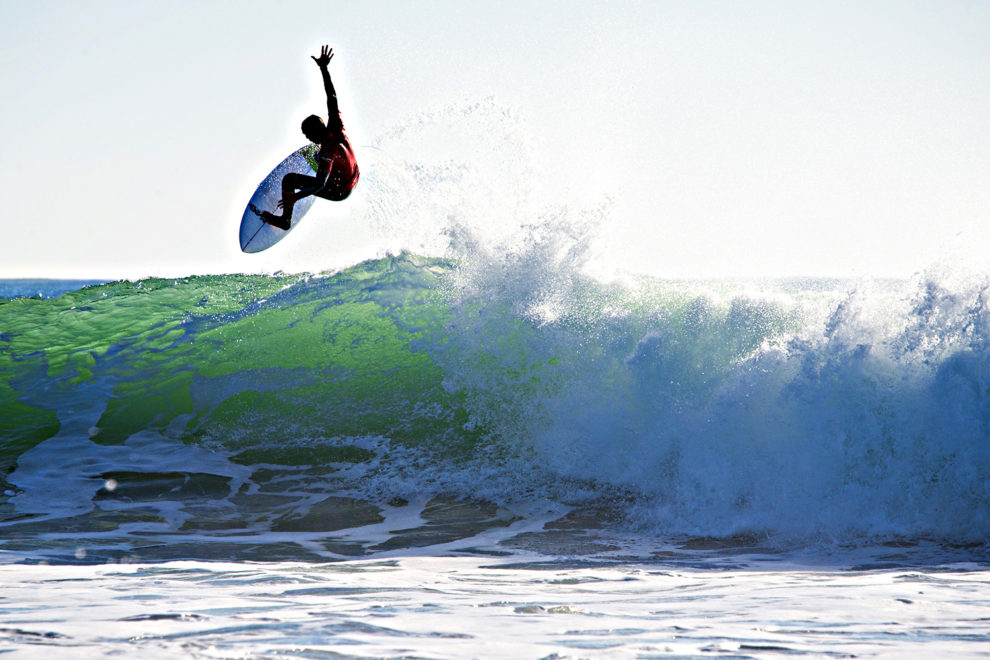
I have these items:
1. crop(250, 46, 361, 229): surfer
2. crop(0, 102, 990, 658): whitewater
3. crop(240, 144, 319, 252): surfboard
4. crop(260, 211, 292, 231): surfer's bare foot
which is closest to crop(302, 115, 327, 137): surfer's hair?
crop(250, 46, 361, 229): surfer

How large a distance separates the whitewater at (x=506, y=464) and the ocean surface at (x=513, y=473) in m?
0.03

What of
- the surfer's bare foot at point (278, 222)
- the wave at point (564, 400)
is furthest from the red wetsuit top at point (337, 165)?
the wave at point (564, 400)

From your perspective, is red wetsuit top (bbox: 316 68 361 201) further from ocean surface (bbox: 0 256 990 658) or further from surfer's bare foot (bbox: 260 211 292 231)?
ocean surface (bbox: 0 256 990 658)

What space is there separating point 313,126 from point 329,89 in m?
0.43

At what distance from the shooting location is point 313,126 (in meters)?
6.39

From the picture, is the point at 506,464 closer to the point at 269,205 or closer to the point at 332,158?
the point at 332,158

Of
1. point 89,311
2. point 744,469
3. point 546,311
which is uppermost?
point 89,311

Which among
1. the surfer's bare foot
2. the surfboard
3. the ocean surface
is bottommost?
the ocean surface

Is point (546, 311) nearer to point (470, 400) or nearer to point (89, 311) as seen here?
point (470, 400)

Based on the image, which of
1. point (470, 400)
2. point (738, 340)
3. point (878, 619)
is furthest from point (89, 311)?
point (878, 619)

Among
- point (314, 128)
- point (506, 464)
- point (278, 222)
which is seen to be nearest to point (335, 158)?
point (314, 128)

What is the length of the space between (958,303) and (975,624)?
155 inches

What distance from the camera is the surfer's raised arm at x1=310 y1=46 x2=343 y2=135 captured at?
19.2 feet

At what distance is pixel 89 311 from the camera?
37.1ft
